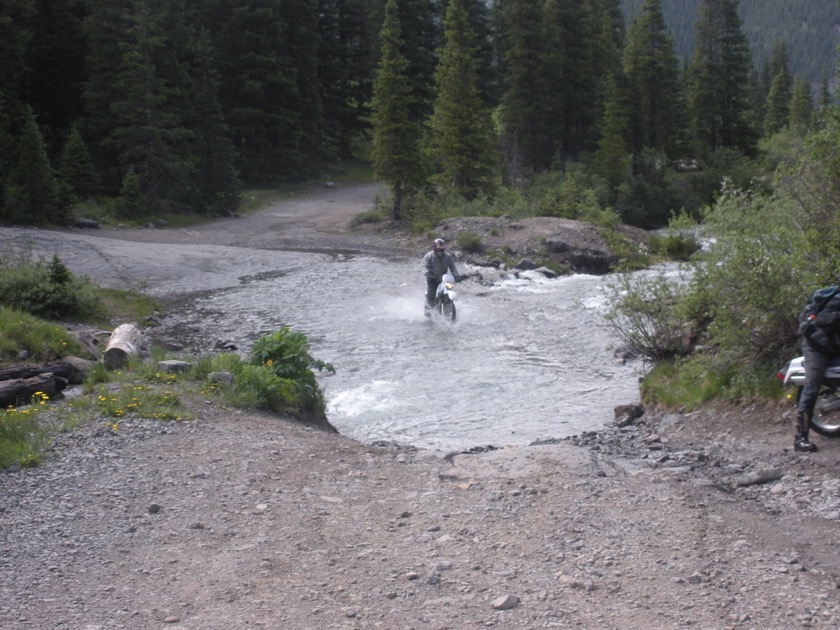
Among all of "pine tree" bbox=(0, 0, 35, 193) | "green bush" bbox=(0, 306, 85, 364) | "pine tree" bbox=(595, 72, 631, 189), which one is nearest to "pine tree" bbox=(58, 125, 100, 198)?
"pine tree" bbox=(0, 0, 35, 193)

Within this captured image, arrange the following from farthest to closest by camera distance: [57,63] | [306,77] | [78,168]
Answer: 1. [306,77]
2. [57,63]
3. [78,168]

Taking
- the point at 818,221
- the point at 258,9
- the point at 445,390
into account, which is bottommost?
the point at 445,390

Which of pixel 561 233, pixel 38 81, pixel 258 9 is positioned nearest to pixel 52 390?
pixel 561 233

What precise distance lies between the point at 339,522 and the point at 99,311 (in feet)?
43.7

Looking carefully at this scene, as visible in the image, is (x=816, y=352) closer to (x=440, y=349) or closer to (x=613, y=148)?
(x=440, y=349)

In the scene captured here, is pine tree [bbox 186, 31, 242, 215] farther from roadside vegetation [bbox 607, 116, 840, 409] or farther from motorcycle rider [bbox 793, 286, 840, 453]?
motorcycle rider [bbox 793, 286, 840, 453]

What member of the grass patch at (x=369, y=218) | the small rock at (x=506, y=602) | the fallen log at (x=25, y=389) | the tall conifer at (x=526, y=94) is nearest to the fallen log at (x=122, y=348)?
the fallen log at (x=25, y=389)

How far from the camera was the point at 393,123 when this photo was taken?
3731cm

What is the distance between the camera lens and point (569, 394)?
1374 cm

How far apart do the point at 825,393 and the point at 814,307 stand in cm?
141

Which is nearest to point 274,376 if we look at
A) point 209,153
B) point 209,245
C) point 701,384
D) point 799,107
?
point 701,384

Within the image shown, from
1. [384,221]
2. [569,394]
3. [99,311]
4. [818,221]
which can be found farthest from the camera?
[384,221]

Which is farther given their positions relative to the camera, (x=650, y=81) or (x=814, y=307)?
(x=650, y=81)

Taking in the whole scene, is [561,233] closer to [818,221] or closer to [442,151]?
[442,151]
